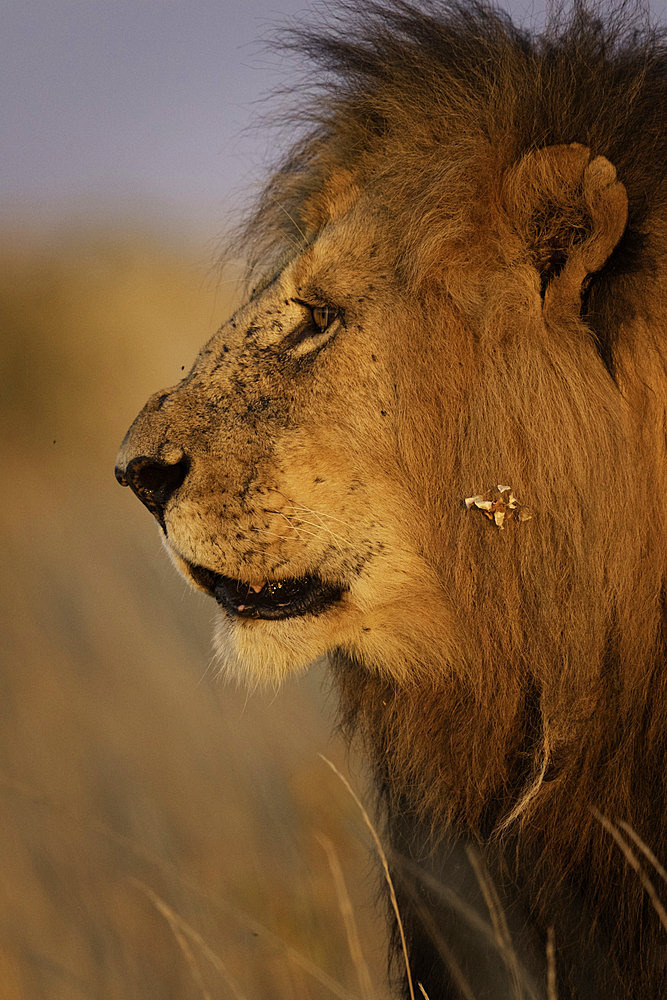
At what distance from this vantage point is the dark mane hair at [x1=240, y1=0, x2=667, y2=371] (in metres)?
1.96

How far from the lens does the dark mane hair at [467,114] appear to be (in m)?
1.96

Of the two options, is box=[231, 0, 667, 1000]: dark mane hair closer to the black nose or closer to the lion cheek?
the lion cheek

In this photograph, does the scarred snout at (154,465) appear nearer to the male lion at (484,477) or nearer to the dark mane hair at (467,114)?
the male lion at (484,477)

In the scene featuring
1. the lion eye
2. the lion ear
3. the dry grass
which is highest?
the lion eye

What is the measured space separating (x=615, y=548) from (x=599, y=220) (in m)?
0.61

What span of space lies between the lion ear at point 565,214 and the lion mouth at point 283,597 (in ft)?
2.37

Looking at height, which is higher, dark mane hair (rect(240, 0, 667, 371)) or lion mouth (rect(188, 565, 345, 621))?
dark mane hair (rect(240, 0, 667, 371))

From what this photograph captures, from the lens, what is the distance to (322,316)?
2.17 meters

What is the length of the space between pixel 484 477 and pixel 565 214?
519 millimetres

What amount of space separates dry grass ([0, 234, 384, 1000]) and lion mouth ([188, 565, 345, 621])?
650mm

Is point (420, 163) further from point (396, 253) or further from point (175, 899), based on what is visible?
point (175, 899)

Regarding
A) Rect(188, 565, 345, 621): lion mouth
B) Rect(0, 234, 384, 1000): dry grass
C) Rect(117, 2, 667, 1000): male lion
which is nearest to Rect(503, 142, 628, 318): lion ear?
Rect(117, 2, 667, 1000): male lion

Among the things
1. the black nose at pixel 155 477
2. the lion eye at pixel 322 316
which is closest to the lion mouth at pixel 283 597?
the black nose at pixel 155 477

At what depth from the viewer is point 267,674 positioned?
217cm
